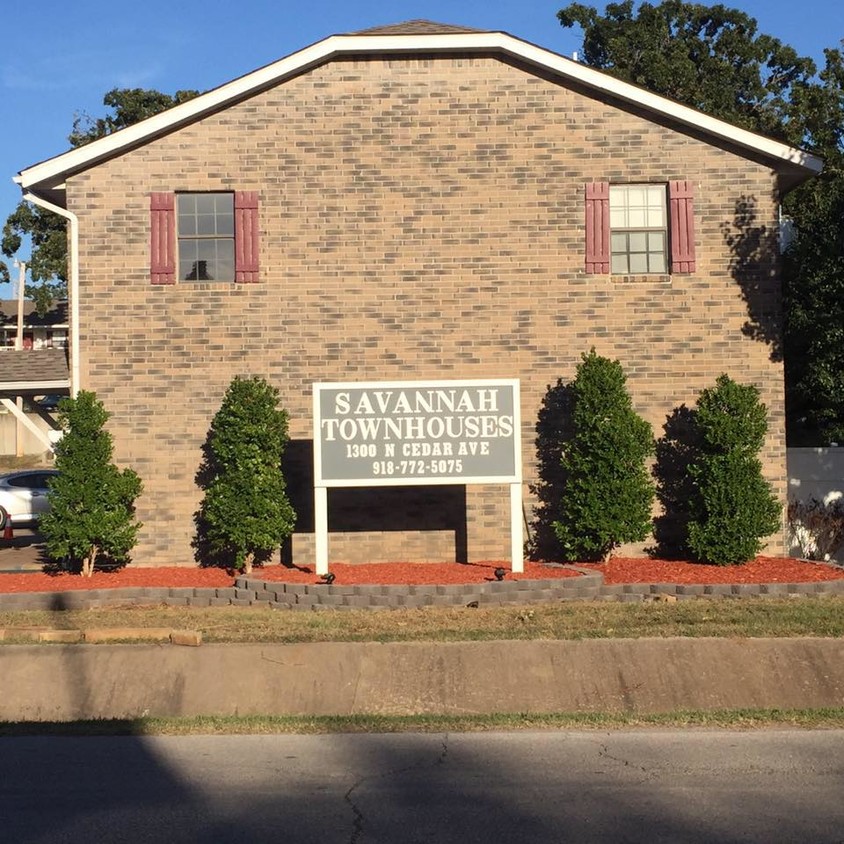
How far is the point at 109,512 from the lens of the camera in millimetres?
16453

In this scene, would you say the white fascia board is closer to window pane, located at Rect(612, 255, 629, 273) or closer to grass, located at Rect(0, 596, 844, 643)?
grass, located at Rect(0, 596, 844, 643)

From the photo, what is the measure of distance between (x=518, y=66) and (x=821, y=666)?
10173mm

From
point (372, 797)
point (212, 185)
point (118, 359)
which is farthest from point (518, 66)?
point (372, 797)

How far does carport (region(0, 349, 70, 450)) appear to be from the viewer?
67.2 feet

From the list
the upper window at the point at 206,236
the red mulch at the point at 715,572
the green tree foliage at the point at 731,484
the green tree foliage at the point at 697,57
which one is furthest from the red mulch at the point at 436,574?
the green tree foliage at the point at 697,57

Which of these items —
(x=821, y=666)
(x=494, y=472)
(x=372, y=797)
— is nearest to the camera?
(x=372, y=797)

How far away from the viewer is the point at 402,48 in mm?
17297

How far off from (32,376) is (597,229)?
10298 millimetres

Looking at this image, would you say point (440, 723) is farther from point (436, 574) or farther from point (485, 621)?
point (436, 574)

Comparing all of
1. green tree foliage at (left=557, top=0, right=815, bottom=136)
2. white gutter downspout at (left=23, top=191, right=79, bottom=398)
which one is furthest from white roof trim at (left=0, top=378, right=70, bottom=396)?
green tree foliage at (left=557, top=0, right=815, bottom=136)

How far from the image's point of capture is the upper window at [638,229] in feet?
57.4

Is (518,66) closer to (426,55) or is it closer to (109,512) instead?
(426,55)

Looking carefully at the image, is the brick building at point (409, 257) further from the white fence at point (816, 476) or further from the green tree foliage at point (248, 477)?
the white fence at point (816, 476)

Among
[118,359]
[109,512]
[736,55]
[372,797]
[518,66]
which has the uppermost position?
[736,55]
